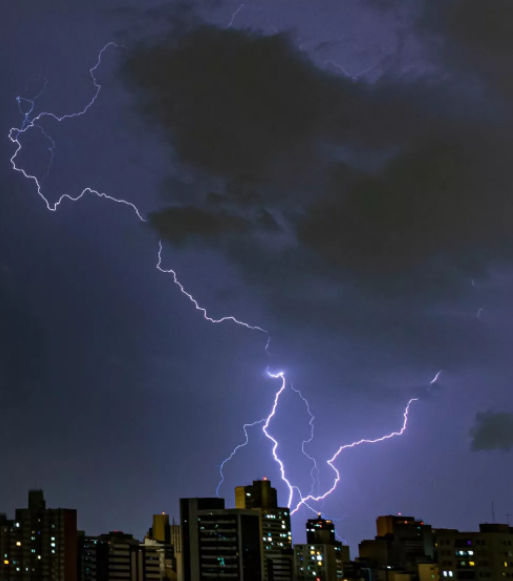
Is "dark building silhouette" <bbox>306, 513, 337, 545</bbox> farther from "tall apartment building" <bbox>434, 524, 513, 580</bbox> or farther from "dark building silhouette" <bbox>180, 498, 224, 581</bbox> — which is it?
"tall apartment building" <bbox>434, 524, 513, 580</bbox>

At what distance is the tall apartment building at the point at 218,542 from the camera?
193 feet

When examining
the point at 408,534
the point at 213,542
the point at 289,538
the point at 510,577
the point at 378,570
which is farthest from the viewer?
the point at 408,534

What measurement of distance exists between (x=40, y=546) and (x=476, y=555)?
33.6 metres

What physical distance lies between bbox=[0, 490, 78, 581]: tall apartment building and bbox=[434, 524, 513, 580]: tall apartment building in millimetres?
31102

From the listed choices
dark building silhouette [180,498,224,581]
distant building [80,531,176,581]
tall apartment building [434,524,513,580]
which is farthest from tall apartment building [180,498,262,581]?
tall apartment building [434,524,513,580]

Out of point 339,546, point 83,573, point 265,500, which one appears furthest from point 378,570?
point 83,573

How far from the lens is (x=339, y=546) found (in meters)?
61.8

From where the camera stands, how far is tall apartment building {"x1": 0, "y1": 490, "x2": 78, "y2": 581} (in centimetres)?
6500

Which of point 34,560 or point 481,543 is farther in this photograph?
point 34,560

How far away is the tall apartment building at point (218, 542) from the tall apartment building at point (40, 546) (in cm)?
898

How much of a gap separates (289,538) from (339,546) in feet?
21.5

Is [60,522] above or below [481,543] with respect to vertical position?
above

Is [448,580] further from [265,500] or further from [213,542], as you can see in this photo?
[265,500]

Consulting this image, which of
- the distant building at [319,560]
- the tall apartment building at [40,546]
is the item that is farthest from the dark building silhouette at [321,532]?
the tall apartment building at [40,546]
